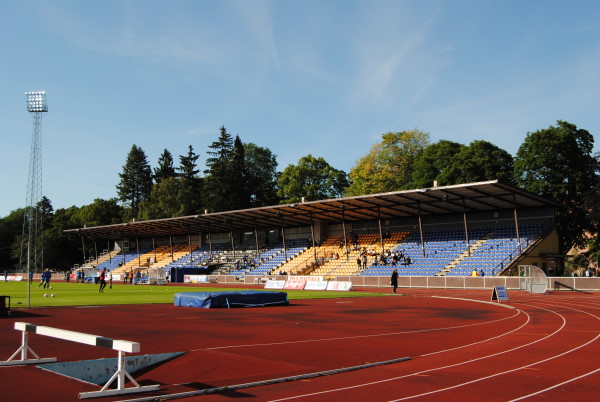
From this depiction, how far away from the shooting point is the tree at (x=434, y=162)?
69500 millimetres

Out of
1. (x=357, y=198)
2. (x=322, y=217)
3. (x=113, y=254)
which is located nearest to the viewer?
(x=357, y=198)

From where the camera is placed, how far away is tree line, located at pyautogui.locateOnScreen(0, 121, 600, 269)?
55219mm

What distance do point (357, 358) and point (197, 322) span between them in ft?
29.3

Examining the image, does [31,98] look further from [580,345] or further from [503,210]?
[580,345]

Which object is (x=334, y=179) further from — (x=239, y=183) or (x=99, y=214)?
(x=99, y=214)

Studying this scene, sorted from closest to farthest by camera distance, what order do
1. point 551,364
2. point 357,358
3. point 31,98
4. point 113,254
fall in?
point 551,364, point 357,358, point 31,98, point 113,254

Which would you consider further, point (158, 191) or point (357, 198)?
point (158, 191)

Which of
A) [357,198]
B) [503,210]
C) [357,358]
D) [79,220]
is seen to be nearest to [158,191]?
[79,220]

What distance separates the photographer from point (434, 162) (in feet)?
232

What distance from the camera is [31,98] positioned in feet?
174

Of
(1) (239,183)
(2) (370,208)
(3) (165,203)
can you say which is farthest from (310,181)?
(2) (370,208)

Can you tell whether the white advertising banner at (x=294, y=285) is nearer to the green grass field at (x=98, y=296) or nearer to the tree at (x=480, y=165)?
the green grass field at (x=98, y=296)

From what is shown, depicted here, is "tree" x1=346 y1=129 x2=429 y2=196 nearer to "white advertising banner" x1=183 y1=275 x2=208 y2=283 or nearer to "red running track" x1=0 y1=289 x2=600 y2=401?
"white advertising banner" x1=183 y1=275 x2=208 y2=283

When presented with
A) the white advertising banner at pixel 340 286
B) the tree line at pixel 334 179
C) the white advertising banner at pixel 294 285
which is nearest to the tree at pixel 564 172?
the tree line at pixel 334 179
